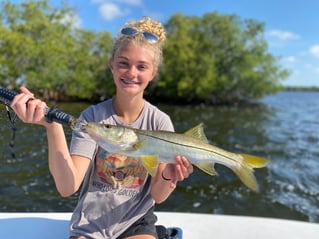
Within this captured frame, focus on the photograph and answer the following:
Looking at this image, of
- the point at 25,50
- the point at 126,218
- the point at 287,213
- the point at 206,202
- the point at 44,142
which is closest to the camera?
the point at 126,218

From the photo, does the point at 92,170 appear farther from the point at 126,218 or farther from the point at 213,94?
the point at 213,94

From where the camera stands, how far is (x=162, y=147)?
2.11m

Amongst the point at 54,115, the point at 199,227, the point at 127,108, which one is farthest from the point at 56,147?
the point at 199,227

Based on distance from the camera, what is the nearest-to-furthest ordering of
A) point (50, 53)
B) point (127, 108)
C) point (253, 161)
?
point (253, 161) → point (127, 108) → point (50, 53)

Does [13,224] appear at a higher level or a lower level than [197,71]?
lower

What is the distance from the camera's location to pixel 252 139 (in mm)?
16641

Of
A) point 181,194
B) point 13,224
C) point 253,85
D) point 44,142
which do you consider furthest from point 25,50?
point 13,224

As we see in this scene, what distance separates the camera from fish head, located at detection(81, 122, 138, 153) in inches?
77.7

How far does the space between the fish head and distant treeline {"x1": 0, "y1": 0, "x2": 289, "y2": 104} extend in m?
45.6

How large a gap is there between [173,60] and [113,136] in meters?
48.6

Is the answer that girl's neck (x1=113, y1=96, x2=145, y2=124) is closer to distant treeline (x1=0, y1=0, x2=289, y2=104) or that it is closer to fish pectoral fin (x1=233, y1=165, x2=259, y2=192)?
fish pectoral fin (x1=233, y1=165, x2=259, y2=192)

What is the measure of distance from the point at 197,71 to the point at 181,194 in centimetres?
4172

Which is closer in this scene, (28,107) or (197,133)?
(28,107)

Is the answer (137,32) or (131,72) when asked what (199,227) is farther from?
(137,32)
